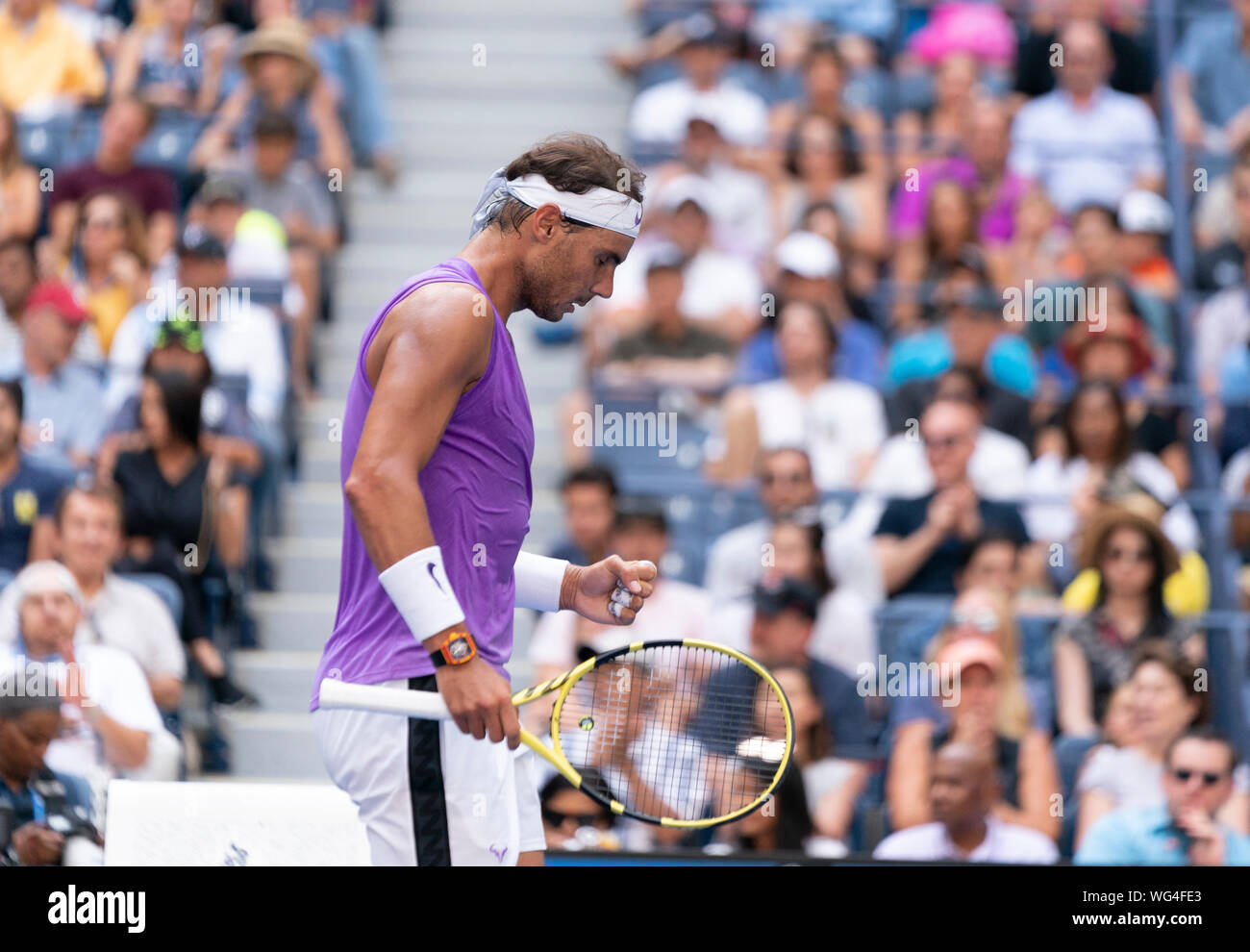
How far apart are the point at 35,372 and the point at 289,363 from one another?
2.97ft

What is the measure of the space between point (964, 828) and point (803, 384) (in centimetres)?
203

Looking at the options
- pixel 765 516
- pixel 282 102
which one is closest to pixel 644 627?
pixel 765 516

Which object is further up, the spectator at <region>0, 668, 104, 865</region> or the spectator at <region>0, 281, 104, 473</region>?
the spectator at <region>0, 281, 104, 473</region>

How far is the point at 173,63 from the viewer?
770 centimetres

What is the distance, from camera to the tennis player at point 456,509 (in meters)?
2.57

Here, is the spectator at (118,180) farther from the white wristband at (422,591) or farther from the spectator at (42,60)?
the white wristband at (422,591)

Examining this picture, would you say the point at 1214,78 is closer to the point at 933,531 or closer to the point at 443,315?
the point at 933,531

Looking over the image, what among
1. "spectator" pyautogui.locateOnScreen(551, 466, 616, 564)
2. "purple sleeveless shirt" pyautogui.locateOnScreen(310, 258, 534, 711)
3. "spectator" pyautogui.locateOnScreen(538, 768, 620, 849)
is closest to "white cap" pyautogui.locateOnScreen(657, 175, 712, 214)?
"spectator" pyautogui.locateOnScreen(551, 466, 616, 564)

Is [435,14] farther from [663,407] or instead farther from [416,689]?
[416,689]

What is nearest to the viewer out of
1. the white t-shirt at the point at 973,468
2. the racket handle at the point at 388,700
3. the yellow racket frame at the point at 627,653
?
the racket handle at the point at 388,700

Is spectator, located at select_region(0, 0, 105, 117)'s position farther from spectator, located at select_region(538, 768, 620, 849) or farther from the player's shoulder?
the player's shoulder

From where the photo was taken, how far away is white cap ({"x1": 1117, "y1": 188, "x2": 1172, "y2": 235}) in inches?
282

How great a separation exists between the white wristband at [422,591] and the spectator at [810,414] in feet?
11.9

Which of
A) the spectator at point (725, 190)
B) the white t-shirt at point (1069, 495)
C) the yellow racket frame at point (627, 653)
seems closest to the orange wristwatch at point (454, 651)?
the yellow racket frame at point (627, 653)
